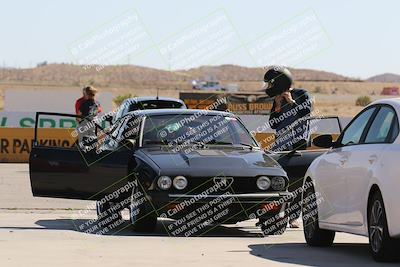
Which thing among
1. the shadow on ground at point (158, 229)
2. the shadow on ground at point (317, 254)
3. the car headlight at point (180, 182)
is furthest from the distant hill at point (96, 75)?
the shadow on ground at point (317, 254)

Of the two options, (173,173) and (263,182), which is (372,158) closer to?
(263,182)

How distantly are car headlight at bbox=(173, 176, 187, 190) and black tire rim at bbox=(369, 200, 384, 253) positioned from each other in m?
3.07

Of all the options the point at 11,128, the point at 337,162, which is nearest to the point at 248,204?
the point at 337,162

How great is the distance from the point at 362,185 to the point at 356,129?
41.1 inches

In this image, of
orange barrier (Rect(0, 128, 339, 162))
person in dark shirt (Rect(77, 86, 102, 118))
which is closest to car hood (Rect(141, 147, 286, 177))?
person in dark shirt (Rect(77, 86, 102, 118))

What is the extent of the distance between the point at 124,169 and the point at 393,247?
4530 millimetres

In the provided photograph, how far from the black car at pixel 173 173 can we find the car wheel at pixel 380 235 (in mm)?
2843

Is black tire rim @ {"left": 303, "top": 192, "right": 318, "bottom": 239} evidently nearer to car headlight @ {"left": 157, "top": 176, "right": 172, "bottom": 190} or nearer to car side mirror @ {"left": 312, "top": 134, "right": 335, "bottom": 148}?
car side mirror @ {"left": 312, "top": 134, "right": 335, "bottom": 148}

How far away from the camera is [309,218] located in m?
12.8

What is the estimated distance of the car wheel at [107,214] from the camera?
15.1 metres

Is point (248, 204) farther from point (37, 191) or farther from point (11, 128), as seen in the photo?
point (11, 128)

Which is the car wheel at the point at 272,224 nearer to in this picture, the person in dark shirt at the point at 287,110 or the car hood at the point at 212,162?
A: the car hood at the point at 212,162

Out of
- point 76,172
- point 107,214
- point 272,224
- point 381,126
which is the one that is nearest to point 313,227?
point 272,224

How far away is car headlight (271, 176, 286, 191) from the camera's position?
13688mm
